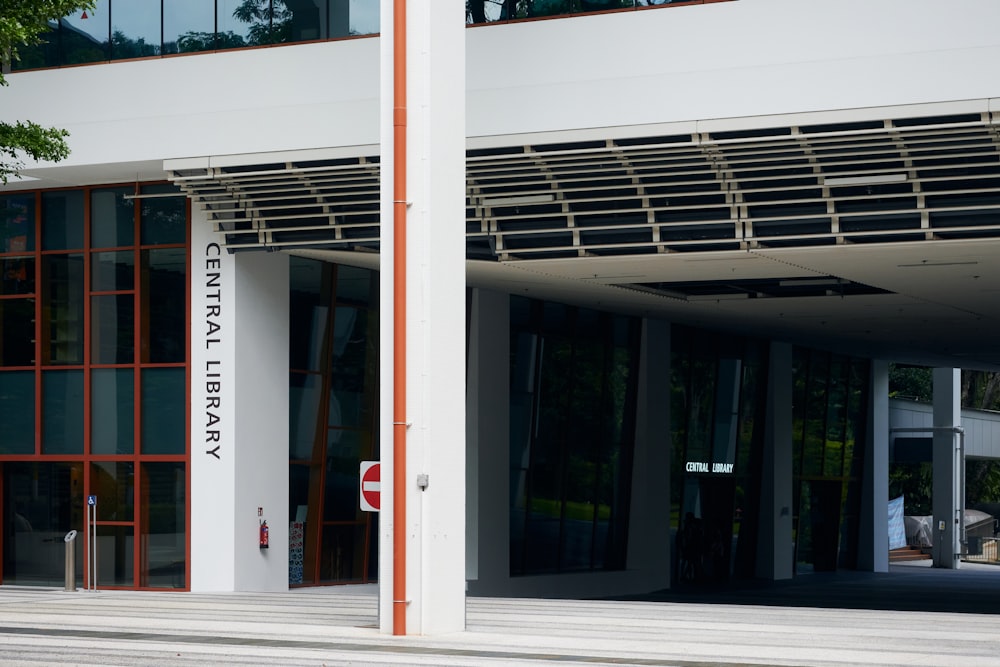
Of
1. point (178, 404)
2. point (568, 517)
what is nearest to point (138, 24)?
point (178, 404)

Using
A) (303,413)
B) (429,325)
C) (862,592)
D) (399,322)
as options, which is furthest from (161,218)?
(862,592)

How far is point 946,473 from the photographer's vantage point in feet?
156

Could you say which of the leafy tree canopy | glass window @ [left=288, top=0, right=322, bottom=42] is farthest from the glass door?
glass window @ [left=288, top=0, right=322, bottom=42]

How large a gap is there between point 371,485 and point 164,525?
8.20 meters

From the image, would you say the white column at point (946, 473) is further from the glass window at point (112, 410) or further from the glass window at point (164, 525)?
the glass window at point (112, 410)

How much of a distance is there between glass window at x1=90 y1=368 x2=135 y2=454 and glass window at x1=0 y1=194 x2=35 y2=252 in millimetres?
2526

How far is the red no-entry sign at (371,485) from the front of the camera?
14586mm

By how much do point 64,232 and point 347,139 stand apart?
239 inches

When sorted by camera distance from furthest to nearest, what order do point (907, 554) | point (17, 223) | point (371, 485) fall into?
point (907, 554) → point (17, 223) → point (371, 485)

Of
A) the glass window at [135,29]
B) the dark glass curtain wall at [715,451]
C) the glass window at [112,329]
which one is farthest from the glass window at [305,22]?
the dark glass curtain wall at [715,451]

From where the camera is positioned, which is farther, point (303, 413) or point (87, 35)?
point (303, 413)

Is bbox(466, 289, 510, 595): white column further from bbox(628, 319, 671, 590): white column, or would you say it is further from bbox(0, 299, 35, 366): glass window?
bbox(0, 299, 35, 366): glass window

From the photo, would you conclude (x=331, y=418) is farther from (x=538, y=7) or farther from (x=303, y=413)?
(x=538, y=7)

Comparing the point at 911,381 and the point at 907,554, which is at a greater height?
the point at 911,381
